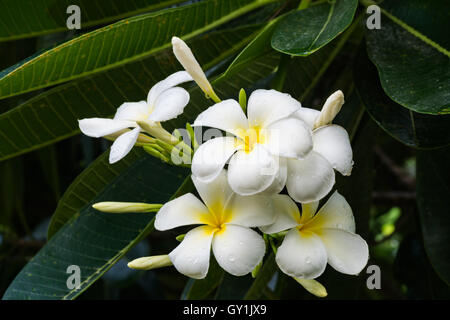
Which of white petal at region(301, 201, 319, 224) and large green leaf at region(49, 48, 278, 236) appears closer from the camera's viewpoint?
white petal at region(301, 201, 319, 224)

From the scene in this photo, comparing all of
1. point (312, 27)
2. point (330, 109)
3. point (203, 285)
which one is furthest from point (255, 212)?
point (203, 285)

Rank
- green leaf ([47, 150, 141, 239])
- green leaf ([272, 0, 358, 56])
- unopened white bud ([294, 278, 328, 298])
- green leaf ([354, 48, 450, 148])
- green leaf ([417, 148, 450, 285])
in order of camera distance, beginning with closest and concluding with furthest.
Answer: unopened white bud ([294, 278, 328, 298]) → green leaf ([272, 0, 358, 56]) → green leaf ([354, 48, 450, 148]) → green leaf ([47, 150, 141, 239]) → green leaf ([417, 148, 450, 285])

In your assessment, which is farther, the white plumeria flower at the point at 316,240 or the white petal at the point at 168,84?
the white petal at the point at 168,84

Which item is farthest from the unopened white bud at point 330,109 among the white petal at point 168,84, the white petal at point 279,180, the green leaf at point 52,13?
Result: the green leaf at point 52,13

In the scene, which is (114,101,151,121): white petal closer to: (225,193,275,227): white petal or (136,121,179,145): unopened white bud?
(136,121,179,145): unopened white bud

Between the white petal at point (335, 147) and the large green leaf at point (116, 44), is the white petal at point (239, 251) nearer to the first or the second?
the white petal at point (335, 147)

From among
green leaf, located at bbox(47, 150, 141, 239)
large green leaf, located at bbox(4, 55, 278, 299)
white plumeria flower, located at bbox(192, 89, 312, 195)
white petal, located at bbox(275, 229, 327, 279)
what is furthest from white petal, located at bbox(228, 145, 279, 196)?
green leaf, located at bbox(47, 150, 141, 239)
